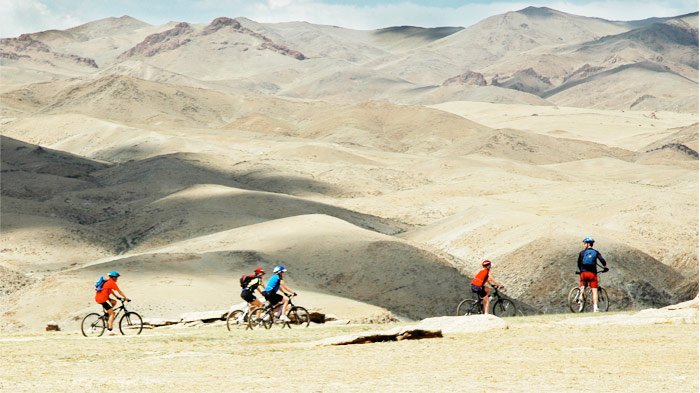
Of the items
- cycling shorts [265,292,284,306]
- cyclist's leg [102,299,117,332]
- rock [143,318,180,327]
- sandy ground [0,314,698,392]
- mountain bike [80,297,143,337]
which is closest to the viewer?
sandy ground [0,314,698,392]

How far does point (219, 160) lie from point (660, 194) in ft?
180

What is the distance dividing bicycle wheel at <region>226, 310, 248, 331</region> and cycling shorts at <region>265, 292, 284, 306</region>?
5.09 ft

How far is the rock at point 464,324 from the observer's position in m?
23.1

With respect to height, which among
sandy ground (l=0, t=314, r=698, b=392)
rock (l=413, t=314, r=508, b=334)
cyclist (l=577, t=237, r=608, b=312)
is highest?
cyclist (l=577, t=237, r=608, b=312)

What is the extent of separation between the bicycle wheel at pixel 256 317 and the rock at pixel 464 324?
659 cm

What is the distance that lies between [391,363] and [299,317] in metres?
11.0

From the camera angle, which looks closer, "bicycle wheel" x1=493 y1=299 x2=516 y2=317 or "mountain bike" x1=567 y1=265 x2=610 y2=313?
"mountain bike" x1=567 y1=265 x2=610 y2=313

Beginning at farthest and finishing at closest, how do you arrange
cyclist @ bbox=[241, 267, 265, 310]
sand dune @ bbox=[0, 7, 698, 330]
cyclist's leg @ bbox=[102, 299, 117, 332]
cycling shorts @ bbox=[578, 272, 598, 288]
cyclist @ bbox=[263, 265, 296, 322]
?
sand dune @ bbox=[0, 7, 698, 330] → cycling shorts @ bbox=[578, 272, 598, 288] → cyclist @ bbox=[241, 267, 265, 310] → cyclist's leg @ bbox=[102, 299, 117, 332] → cyclist @ bbox=[263, 265, 296, 322]

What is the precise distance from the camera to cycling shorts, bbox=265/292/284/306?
93.2 ft

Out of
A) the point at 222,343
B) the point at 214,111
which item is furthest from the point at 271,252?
the point at 214,111

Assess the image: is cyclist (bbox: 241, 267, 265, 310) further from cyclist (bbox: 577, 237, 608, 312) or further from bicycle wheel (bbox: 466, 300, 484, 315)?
cyclist (bbox: 577, 237, 608, 312)

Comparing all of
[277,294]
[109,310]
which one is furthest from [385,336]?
[109,310]

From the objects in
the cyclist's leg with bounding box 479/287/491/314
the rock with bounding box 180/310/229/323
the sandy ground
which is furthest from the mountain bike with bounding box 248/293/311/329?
the rock with bounding box 180/310/229/323

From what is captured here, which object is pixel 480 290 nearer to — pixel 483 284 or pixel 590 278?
pixel 483 284
